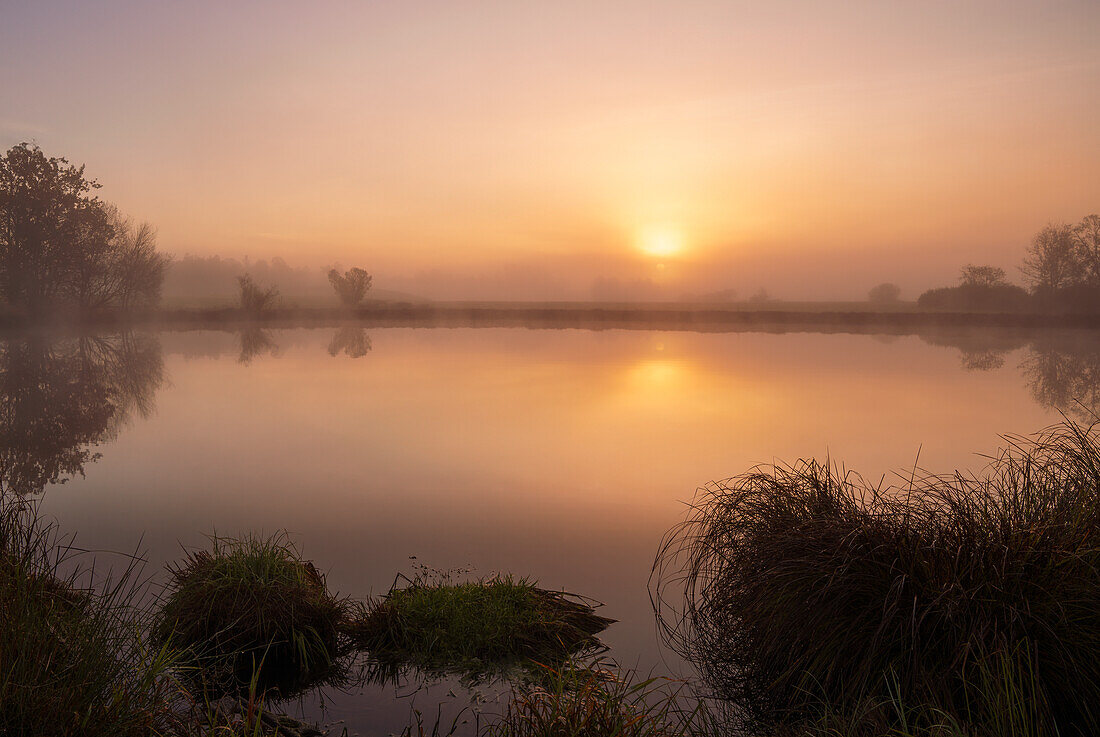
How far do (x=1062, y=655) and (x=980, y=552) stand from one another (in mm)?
679

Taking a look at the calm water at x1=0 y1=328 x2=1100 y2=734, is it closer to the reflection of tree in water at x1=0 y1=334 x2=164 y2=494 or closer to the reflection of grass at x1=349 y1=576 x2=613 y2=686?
the reflection of tree in water at x1=0 y1=334 x2=164 y2=494

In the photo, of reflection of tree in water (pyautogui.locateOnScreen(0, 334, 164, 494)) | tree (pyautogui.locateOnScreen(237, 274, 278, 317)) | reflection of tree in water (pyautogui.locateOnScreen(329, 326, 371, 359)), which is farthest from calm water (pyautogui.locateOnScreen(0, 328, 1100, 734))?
tree (pyautogui.locateOnScreen(237, 274, 278, 317))

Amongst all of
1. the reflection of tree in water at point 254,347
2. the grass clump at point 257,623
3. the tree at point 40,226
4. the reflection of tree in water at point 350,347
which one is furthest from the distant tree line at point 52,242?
the grass clump at point 257,623

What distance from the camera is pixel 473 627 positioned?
569 centimetres

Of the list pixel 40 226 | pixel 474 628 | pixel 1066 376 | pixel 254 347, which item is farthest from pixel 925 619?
pixel 40 226

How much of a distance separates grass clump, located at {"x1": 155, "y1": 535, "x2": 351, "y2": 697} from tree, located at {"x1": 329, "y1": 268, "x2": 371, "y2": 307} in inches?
3244

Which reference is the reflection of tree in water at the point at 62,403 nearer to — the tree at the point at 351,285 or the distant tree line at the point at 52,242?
the distant tree line at the point at 52,242

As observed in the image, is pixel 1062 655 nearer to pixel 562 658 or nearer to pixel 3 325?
pixel 562 658

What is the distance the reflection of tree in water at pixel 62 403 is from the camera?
12266 millimetres

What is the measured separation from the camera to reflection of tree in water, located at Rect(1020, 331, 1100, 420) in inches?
769

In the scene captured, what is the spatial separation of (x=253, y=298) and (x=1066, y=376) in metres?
→ 72.3

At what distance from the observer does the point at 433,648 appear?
5.58 meters

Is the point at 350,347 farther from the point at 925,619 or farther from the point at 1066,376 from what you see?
the point at 925,619

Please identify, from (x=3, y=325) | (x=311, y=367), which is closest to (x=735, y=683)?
(x=311, y=367)
